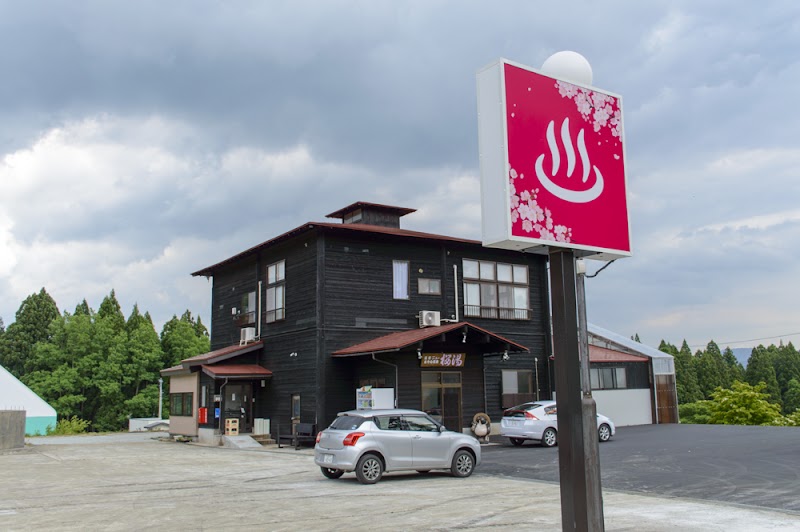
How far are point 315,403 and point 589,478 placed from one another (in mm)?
17974

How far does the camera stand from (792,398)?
71.3m

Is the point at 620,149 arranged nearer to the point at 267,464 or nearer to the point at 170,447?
the point at 267,464

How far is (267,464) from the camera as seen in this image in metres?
19.1

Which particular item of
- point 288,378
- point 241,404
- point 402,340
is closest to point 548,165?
point 402,340

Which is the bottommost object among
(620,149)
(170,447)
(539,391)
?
(170,447)

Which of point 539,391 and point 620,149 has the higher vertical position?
point 620,149

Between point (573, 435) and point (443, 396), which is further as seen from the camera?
point (443, 396)

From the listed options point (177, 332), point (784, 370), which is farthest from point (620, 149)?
point (784, 370)

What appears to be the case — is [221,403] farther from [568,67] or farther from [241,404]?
[568,67]

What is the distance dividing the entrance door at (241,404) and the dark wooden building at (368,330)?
0.13 ft

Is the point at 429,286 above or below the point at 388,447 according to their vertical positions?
above

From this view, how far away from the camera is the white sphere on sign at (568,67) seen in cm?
802

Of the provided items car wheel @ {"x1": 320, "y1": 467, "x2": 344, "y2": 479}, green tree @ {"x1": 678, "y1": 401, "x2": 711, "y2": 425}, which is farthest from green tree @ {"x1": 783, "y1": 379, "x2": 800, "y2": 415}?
car wheel @ {"x1": 320, "y1": 467, "x2": 344, "y2": 479}

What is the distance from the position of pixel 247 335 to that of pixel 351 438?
15915mm
